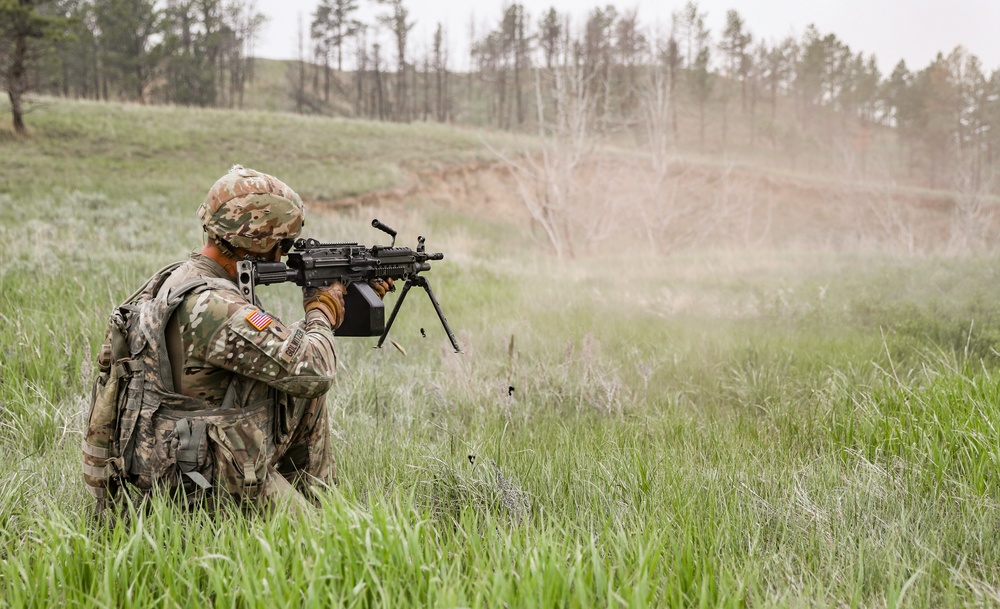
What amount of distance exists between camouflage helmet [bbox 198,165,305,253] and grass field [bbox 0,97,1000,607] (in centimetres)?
112

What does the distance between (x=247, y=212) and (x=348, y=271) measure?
0.55m

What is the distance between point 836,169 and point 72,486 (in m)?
47.7

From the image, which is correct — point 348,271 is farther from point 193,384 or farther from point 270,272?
point 193,384

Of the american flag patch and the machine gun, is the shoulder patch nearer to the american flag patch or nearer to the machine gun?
the american flag patch

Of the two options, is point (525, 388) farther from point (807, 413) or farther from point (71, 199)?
point (71, 199)

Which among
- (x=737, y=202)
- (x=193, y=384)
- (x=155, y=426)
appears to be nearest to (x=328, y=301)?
(x=193, y=384)

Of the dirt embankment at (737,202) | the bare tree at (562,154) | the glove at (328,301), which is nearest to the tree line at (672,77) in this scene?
the dirt embankment at (737,202)

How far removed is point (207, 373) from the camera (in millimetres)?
2477

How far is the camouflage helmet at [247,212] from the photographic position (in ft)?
8.32

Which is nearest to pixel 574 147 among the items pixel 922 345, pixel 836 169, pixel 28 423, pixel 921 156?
pixel 922 345

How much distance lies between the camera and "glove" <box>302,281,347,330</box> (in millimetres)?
2754

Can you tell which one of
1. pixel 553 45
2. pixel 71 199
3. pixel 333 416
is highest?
pixel 553 45

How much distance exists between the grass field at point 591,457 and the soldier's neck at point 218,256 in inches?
40.3

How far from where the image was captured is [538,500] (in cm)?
277
